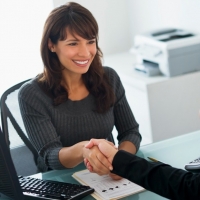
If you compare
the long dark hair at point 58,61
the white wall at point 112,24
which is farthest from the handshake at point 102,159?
the white wall at point 112,24

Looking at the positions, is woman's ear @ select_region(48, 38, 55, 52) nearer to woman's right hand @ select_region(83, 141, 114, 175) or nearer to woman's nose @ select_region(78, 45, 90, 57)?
woman's nose @ select_region(78, 45, 90, 57)

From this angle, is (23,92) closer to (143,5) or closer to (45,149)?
(45,149)

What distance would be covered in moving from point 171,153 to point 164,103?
4.55ft

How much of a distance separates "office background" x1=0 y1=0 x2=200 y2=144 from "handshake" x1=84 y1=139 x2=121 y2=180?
83.0 inches

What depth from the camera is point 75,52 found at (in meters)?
2.09

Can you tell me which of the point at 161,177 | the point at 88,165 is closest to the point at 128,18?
the point at 88,165

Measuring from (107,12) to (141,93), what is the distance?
1.10m

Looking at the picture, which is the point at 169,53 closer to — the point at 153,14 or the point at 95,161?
the point at 153,14

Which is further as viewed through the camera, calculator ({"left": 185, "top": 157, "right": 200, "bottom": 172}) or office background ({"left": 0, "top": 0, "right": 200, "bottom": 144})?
office background ({"left": 0, "top": 0, "right": 200, "bottom": 144})

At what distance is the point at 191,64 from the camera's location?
3.37m

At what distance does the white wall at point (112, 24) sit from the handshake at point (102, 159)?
96.9 inches

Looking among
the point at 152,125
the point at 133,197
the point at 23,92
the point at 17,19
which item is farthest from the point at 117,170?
the point at 17,19

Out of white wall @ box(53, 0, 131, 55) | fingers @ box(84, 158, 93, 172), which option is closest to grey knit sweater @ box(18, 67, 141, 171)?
fingers @ box(84, 158, 93, 172)

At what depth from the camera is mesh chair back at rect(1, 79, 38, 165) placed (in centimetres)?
211
